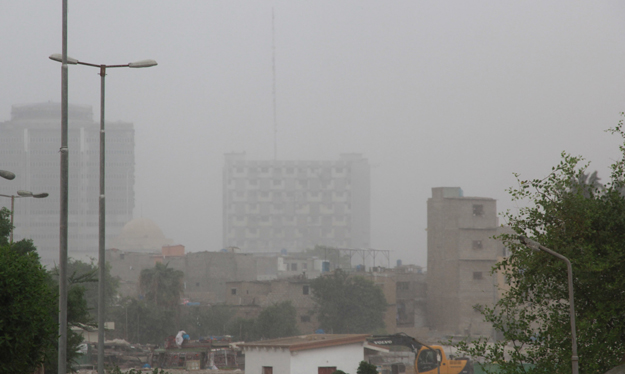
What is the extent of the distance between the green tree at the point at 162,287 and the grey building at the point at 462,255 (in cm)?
2708

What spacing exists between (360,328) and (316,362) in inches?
1448

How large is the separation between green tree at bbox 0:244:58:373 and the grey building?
2526 inches

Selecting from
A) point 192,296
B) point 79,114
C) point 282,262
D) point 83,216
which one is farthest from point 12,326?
point 79,114

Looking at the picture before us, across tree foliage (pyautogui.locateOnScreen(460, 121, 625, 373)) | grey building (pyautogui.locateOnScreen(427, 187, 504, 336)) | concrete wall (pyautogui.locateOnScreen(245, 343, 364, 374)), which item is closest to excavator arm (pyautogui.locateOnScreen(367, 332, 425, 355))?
concrete wall (pyautogui.locateOnScreen(245, 343, 364, 374))

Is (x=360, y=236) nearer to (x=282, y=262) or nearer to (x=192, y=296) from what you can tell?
(x=282, y=262)

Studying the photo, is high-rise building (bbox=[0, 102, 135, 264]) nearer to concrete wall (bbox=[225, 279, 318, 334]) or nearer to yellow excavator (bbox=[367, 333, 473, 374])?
concrete wall (bbox=[225, 279, 318, 334])

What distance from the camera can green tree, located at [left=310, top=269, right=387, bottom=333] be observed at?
67938mm

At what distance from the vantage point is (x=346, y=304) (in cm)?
6844

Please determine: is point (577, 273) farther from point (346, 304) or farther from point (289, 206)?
point (289, 206)

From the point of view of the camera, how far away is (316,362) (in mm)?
31844

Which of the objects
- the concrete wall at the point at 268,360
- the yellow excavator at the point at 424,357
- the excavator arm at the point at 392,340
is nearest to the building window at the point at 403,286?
the yellow excavator at the point at 424,357

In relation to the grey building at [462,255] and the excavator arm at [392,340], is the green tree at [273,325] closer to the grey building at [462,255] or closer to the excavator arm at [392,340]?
the grey building at [462,255]

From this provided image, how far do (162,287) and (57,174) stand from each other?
4507 inches

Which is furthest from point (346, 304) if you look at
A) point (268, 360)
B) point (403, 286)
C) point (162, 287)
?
point (268, 360)
